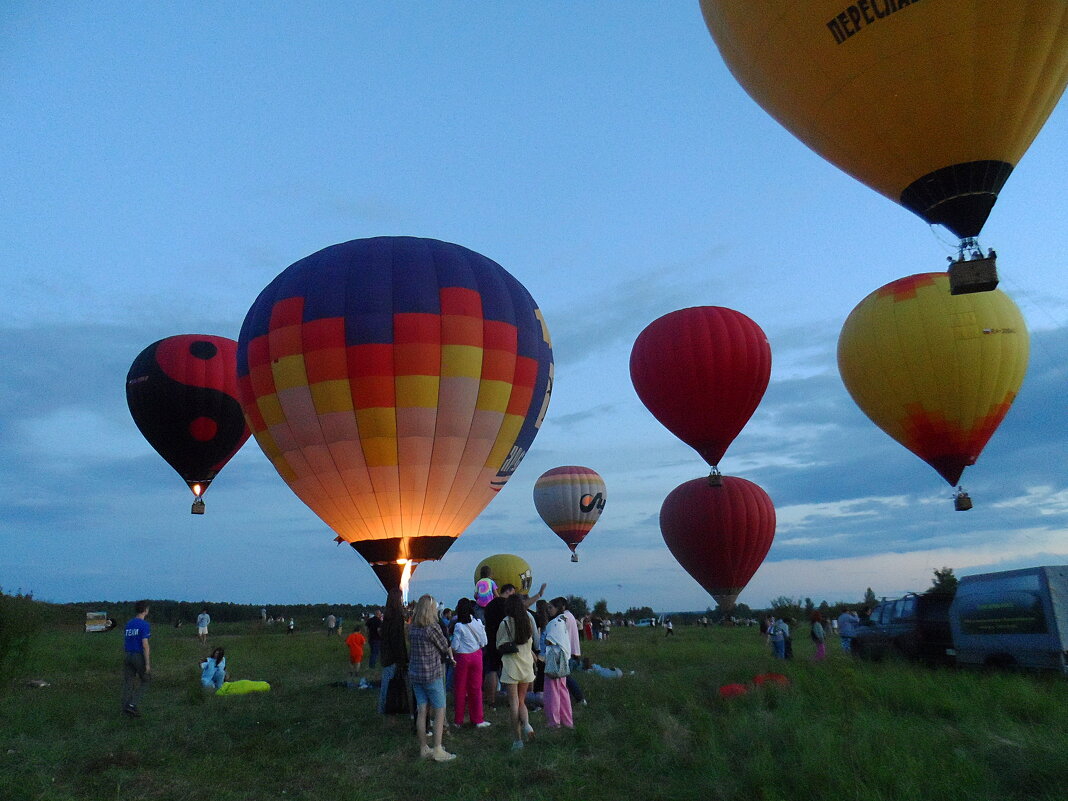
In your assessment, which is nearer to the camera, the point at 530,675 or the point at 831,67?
the point at 530,675

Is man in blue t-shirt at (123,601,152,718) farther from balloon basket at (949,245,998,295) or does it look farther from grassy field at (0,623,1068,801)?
balloon basket at (949,245,998,295)

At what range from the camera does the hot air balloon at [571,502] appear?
35312mm

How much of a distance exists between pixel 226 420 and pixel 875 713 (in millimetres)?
19577

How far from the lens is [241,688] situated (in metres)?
12.3

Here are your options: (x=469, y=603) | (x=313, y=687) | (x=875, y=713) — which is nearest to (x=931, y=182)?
(x=875, y=713)

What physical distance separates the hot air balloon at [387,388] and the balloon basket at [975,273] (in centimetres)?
809

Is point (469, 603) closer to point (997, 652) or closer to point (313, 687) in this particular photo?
point (313, 687)

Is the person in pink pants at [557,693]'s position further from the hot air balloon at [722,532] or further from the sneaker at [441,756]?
the hot air balloon at [722,532]

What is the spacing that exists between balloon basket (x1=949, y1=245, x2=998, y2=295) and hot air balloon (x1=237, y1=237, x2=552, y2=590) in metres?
8.09

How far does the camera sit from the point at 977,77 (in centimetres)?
Answer: 1068

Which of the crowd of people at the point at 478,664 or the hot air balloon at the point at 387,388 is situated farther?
the hot air balloon at the point at 387,388

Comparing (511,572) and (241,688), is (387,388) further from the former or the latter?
(511,572)

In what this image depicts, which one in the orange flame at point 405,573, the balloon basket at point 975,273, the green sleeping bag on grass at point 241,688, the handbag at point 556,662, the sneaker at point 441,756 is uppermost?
the balloon basket at point 975,273

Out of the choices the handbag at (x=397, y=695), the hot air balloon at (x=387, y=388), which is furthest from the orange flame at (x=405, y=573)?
the handbag at (x=397, y=695)
